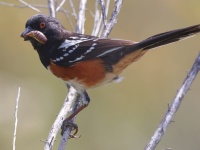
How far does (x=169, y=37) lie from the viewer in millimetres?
4102

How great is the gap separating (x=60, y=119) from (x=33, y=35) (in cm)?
67

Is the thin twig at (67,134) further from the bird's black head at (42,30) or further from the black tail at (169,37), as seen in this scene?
the black tail at (169,37)

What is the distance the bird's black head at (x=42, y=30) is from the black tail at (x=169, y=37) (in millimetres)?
686

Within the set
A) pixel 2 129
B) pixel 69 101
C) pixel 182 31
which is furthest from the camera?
pixel 2 129

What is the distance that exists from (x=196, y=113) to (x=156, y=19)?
181 centimetres

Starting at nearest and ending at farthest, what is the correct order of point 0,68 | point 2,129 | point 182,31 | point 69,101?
point 182,31 < point 69,101 < point 2,129 < point 0,68

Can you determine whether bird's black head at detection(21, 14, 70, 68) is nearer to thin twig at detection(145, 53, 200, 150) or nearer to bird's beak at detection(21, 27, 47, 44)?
bird's beak at detection(21, 27, 47, 44)

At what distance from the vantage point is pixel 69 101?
4590mm

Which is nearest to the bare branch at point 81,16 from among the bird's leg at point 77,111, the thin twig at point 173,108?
the bird's leg at point 77,111

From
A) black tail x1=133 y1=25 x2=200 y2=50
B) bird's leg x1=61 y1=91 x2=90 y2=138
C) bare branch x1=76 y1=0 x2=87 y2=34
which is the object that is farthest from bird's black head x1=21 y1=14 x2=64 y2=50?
black tail x1=133 y1=25 x2=200 y2=50

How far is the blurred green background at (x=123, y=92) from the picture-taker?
23.1ft

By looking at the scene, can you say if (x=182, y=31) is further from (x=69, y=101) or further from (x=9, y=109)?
(x=9, y=109)

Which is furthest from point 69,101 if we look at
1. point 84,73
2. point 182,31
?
point 182,31

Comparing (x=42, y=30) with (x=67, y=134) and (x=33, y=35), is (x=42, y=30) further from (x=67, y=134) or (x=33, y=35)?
(x=67, y=134)
